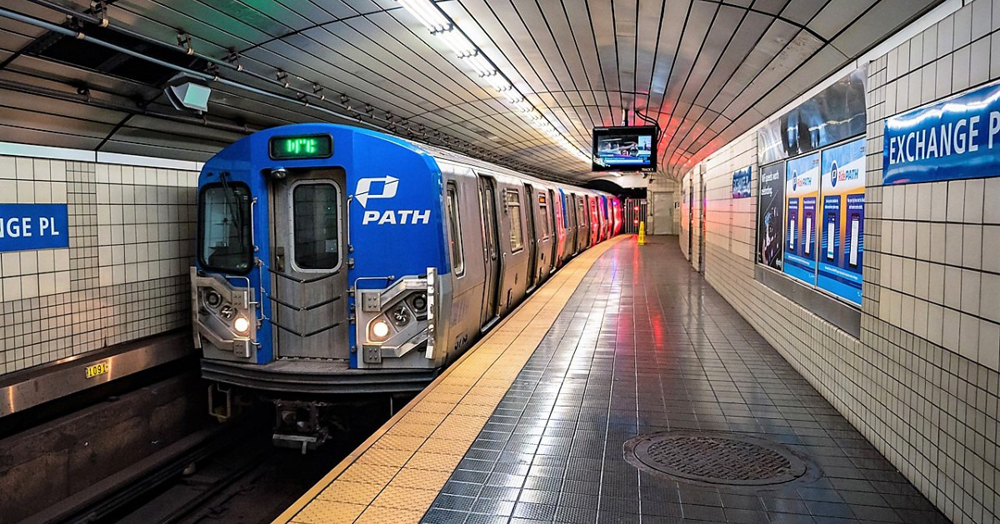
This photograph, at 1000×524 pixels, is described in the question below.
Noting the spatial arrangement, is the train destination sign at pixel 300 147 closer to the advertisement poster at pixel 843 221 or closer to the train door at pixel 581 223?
the advertisement poster at pixel 843 221

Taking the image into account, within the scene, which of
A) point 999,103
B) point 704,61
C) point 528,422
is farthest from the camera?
point 704,61

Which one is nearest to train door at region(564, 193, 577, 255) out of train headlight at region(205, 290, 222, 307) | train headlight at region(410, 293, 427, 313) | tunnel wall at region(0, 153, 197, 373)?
tunnel wall at region(0, 153, 197, 373)

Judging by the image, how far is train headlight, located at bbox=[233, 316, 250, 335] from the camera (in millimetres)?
6008

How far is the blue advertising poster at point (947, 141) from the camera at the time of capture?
308 cm

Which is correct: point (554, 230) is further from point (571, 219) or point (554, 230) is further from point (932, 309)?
point (932, 309)

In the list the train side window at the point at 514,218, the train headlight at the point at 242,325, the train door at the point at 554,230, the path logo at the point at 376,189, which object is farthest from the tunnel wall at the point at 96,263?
the train door at the point at 554,230

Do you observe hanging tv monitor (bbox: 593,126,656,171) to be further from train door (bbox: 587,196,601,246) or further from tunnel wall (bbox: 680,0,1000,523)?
train door (bbox: 587,196,601,246)

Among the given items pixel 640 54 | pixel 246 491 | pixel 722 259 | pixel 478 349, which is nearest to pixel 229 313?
pixel 246 491

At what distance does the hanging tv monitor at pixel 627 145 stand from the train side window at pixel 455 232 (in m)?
6.32

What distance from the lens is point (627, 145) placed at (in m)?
12.3

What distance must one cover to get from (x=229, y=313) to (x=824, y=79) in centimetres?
588

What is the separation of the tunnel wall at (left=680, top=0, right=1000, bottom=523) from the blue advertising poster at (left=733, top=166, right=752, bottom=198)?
4304 millimetres

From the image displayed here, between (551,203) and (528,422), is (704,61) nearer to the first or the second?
(528,422)

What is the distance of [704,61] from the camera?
25.8ft
